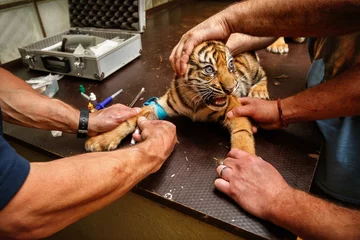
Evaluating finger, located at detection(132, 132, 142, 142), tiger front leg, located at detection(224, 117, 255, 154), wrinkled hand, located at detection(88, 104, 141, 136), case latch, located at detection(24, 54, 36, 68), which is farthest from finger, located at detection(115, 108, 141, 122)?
case latch, located at detection(24, 54, 36, 68)

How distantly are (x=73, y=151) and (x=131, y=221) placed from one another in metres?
0.39

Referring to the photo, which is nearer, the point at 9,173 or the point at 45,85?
the point at 9,173

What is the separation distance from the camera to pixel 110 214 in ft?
3.70

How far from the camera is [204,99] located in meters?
1.07

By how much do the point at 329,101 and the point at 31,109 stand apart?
1129 millimetres

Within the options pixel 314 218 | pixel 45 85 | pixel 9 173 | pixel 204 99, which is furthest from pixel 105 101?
pixel 314 218

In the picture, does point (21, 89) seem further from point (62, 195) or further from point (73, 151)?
point (62, 195)

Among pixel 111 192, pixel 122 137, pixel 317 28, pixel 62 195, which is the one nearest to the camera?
pixel 62 195

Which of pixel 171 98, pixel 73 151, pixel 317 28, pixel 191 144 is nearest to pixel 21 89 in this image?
pixel 73 151

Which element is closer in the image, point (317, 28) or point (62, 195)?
point (62, 195)

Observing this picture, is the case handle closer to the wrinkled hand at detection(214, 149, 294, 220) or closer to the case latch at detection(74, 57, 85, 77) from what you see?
the case latch at detection(74, 57, 85, 77)

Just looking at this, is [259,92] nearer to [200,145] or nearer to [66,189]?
[200,145]

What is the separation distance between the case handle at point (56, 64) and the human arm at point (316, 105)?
3.41 feet

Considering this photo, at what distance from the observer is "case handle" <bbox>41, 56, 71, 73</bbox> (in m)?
1.51
